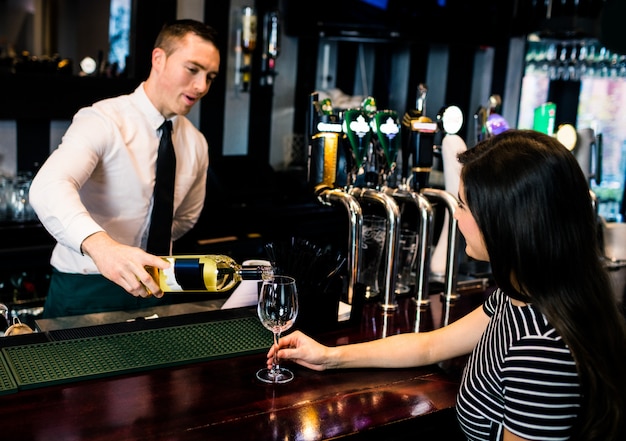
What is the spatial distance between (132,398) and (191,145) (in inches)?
64.3

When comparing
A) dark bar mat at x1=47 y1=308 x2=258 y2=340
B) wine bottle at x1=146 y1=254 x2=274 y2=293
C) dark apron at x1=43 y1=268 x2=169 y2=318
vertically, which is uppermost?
wine bottle at x1=146 y1=254 x2=274 y2=293

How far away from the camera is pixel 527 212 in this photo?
1.44 metres

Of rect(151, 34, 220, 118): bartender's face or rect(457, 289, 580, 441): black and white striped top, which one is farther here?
rect(151, 34, 220, 118): bartender's face

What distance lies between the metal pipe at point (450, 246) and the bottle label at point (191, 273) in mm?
990

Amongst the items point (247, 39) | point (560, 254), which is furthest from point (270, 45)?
point (560, 254)

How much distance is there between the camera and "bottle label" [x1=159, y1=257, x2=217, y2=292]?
1.70m

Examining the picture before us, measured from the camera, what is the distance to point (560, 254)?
1445 millimetres

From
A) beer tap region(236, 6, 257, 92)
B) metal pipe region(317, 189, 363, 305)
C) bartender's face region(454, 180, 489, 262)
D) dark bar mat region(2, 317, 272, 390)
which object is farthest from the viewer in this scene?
beer tap region(236, 6, 257, 92)

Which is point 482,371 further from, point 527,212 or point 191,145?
point 191,145

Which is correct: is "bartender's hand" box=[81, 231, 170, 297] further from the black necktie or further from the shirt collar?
the shirt collar

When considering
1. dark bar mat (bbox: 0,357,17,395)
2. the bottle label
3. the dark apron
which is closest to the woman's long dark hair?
the bottle label

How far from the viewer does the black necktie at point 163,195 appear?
2.83 m

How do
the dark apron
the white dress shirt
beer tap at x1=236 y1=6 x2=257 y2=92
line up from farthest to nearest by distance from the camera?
1. beer tap at x1=236 y1=6 x2=257 y2=92
2. the dark apron
3. the white dress shirt

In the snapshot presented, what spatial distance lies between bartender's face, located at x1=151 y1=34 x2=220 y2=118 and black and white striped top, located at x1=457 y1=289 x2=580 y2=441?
163cm
